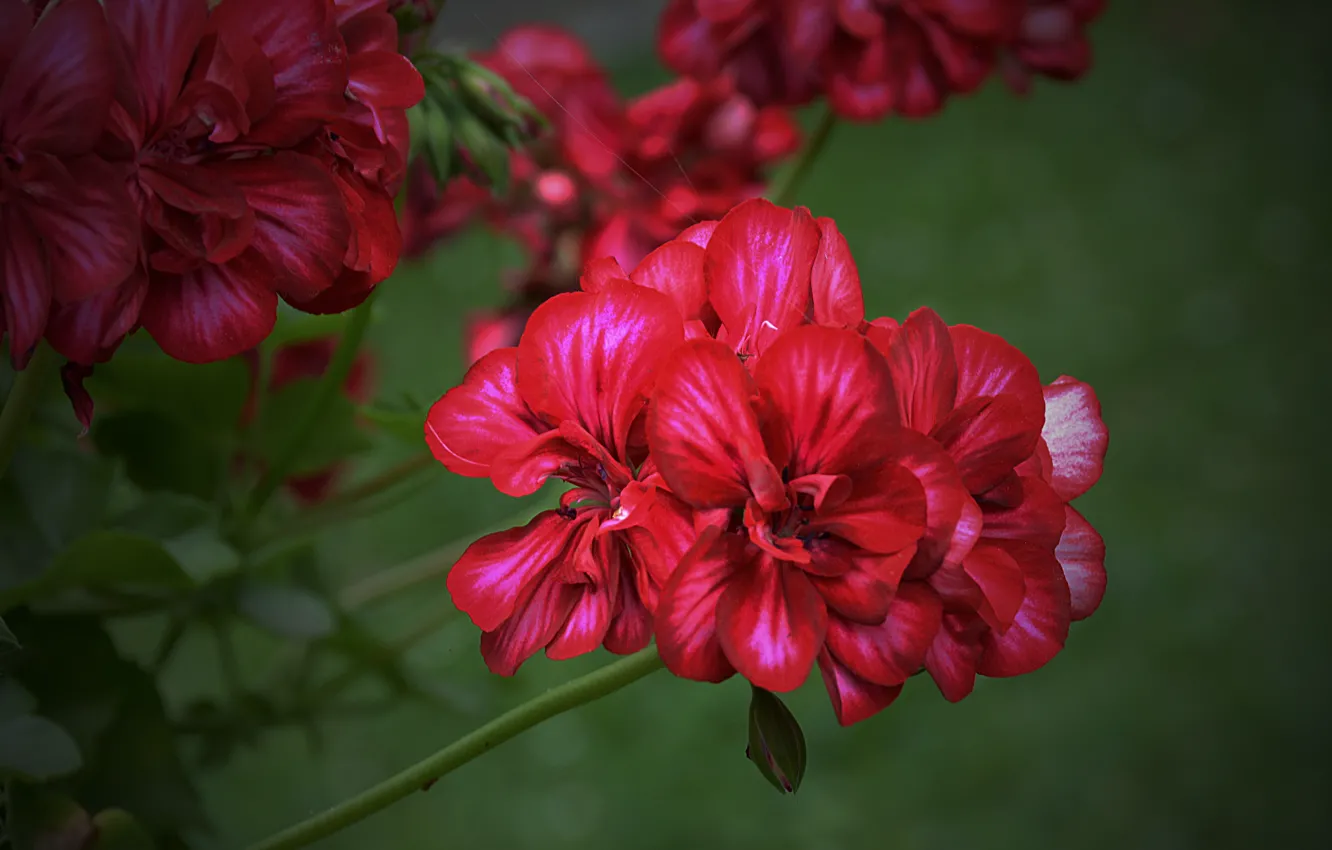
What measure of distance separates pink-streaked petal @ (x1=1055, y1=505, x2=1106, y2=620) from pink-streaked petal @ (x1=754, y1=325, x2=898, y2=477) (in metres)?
0.05

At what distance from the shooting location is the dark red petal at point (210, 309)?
20 cm

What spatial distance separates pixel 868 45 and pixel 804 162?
4 centimetres

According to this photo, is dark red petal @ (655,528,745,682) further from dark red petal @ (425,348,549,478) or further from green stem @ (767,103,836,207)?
green stem @ (767,103,836,207)

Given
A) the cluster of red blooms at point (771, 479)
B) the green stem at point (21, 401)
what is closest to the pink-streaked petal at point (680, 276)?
the cluster of red blooms at point (771, 479)

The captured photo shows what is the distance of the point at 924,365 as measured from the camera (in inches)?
7.3

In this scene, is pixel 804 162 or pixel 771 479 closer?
pixel 771 479

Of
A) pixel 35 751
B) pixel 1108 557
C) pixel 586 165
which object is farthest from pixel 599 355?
pixel 1108 557

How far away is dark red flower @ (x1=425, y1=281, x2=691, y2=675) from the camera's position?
19 cm

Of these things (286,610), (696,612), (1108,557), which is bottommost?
(1108,557)

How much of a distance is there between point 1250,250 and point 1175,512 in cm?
41

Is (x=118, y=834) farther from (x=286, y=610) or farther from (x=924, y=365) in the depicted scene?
(x=924, y=365)

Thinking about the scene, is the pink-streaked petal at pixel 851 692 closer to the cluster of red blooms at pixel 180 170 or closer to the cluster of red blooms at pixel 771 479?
the cluster of red blooms at pixel 771 479

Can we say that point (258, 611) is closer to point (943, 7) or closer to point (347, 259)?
point (347, 259)

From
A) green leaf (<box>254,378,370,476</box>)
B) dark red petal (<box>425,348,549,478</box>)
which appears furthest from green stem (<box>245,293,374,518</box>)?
dark red petal (<box>425,348,549,478</box>)
